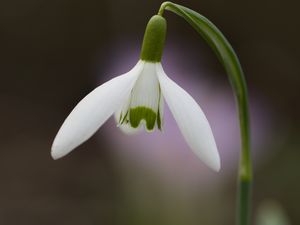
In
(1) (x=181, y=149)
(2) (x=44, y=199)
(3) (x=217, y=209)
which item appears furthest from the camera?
(2) (x=44, y=199)

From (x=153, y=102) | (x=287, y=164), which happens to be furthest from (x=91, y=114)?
(x=287, y=164)

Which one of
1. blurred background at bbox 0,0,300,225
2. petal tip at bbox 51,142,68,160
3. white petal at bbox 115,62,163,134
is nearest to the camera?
petal tip at bbox 51,142,68,160

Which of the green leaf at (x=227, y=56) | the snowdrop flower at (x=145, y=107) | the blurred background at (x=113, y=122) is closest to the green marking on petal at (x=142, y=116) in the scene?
the snowdrop flower at (x=145, y=107)

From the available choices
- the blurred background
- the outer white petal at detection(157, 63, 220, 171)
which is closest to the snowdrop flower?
the outer white petal at detection(157, 63, 220, 171)

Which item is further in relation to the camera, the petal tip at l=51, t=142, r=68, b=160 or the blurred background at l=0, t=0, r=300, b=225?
the blurred background at l=0, t=0, r=300, b=225

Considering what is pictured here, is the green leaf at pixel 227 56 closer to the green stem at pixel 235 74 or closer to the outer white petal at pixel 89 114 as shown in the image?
the green stem at pixel 235 74

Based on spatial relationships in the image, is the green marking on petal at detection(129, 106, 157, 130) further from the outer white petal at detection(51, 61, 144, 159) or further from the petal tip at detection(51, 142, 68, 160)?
the petal tip at detection(51, 142, 68, 160)

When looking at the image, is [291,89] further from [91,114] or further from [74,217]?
[91,114]
